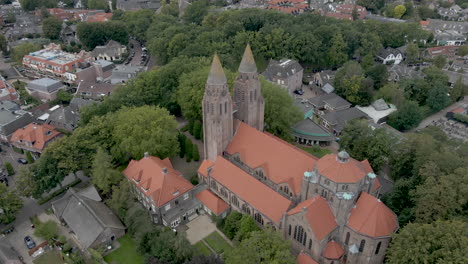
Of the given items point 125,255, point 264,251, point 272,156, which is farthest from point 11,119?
point 264,251

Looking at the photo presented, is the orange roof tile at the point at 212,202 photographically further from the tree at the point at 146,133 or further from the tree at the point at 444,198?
the tree at the point at 444,198

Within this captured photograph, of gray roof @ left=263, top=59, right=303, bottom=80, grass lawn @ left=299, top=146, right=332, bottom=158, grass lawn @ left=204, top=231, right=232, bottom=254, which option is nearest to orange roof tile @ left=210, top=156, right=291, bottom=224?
grass lawn @ left=204, top=231, right=232, bottom=254

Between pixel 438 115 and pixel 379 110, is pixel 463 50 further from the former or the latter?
pixel 379 110

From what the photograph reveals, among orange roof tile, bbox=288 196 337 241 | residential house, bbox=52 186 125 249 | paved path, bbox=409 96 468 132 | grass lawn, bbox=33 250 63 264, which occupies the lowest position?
grass lawn, bbox=33 250 63 264

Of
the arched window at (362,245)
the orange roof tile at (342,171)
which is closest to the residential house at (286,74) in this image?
the orange roof tile at (342,171)

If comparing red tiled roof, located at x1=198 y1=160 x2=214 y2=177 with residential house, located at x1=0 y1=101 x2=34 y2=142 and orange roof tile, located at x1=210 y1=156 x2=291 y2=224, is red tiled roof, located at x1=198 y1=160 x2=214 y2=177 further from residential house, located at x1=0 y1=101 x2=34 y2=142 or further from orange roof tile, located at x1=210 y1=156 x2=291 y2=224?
residential house, located at x1=0 y1=101 x2=34 y2=142

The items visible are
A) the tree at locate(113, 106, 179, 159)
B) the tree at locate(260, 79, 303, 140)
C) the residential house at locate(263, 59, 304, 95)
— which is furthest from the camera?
the residential house at locate(263, 59, 304, 95)

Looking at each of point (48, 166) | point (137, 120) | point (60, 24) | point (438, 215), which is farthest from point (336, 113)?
point (60, 24)
